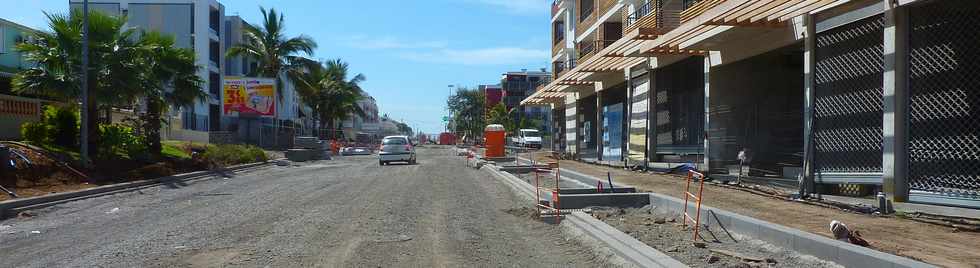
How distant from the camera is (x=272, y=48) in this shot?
42.1 metres

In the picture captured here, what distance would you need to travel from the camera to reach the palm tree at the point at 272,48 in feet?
135

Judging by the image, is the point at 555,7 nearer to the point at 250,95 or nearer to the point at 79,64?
the point at 250,95

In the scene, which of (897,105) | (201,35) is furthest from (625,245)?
(201,35)

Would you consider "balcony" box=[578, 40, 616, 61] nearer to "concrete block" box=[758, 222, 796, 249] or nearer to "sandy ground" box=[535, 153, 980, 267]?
"sandy ground" box=[535, 153, 980, 267]

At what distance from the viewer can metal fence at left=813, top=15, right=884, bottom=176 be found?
1085 centimetres

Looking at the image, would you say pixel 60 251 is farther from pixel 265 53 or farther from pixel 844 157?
→ pixel 265 53

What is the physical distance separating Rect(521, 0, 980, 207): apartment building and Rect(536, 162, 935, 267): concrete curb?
2366 mm

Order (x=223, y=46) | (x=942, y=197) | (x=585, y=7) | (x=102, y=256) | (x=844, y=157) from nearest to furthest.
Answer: (x=102, y=256), (x=942, y=197), (x=844, y=157), (x=585, y=7), (x=223, y=46)

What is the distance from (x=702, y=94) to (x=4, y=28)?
94.0ft

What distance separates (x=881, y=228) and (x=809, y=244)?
213 centimetres

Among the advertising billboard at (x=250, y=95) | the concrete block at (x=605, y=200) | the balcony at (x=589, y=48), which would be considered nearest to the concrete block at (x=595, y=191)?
the concrete block at (x=605, y=200)

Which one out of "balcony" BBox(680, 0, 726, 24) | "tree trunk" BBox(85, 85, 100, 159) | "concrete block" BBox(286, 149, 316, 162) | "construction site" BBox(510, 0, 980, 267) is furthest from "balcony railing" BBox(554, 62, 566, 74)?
"tree trunk" BBox(85, 85, 100, 159)

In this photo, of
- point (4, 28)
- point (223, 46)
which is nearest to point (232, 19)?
point (223, 46)

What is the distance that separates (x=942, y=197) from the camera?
9156mm
